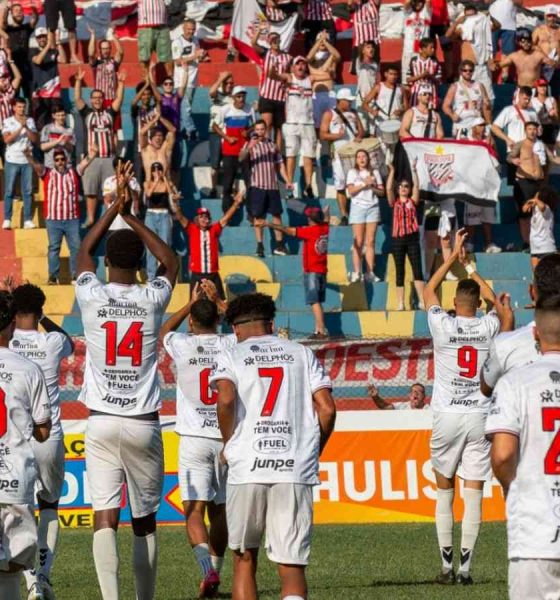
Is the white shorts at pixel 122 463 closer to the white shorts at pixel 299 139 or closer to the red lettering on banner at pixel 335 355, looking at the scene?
the red lettering on banner at pixel 335 355

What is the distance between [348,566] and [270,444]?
18.8ft

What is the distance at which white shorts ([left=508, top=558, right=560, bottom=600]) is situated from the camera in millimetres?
6977

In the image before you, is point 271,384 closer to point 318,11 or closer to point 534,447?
point 534,447

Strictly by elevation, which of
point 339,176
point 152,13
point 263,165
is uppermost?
point 152,13

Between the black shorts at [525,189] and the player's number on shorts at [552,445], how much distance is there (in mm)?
20674

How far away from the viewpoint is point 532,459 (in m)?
7.08

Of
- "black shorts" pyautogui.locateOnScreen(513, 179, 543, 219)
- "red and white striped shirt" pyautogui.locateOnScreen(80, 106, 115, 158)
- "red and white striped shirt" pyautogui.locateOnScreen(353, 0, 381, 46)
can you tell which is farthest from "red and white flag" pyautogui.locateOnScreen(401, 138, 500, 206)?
"red and white striped shirt" pyautogui.locateOnScreen(80, 106, 115, 158)

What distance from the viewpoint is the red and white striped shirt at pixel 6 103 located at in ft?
88.5

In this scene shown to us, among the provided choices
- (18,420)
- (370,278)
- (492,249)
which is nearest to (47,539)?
(18,420)

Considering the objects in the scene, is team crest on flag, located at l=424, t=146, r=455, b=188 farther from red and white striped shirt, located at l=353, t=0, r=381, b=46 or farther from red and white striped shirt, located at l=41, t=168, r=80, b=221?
red and white striped shirt, located at l=41, t=168, r=80, b=221

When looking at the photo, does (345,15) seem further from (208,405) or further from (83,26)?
(208,405)

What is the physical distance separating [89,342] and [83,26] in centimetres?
2396

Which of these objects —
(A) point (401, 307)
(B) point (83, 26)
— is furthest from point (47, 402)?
(B) point (83, 26)

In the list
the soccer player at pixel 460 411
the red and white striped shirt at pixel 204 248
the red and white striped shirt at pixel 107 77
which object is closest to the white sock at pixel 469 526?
the soccer player at pixel 460 411
